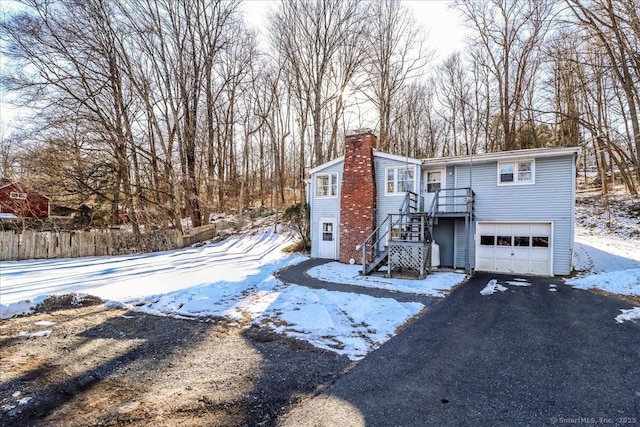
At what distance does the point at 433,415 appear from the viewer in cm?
331

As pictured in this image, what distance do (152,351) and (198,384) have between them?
1.50 m

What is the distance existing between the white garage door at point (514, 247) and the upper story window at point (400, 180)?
315cm

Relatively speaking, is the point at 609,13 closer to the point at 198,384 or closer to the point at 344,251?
the point at 344,251

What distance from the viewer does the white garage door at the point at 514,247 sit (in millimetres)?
11805

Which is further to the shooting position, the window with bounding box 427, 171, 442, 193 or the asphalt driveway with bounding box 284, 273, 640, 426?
the window with bounding box 427, 171, 442, 193

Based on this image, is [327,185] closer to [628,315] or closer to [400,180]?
[400,180]

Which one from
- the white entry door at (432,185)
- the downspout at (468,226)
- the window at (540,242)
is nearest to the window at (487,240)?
the downspout at (468,226)

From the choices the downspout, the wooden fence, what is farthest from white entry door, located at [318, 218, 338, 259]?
the wooden fence

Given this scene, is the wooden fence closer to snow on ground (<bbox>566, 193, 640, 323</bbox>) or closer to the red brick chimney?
the red brick chimney

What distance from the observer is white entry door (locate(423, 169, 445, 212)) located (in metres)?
13.5

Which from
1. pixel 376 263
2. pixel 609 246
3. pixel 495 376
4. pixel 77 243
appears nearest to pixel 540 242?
pixel 376 263

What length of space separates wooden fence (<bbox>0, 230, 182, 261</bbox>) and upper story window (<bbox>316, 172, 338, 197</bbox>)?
8628 mm

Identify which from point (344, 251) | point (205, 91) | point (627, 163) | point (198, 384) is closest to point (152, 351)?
point (198, 384)

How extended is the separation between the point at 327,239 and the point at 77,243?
1145 centimetres
